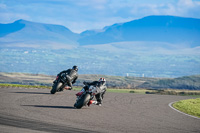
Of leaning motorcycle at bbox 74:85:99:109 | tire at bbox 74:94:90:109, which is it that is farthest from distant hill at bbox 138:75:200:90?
tire at bbox 74:94:90:109

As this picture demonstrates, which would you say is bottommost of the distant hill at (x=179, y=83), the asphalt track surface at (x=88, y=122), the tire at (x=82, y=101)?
the asphalt track surface at (x=88, y=122)

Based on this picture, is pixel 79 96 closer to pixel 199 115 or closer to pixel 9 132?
pixel 199 115

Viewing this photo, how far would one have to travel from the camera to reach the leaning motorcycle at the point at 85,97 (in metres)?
19.1

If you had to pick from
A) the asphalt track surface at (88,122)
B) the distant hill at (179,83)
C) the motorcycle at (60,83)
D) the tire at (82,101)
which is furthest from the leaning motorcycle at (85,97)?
the distant hill at (179,83)

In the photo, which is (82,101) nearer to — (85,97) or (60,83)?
(85,97)

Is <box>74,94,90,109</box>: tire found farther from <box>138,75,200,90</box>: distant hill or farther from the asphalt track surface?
<box>138,75,200,90</box>: distant hill

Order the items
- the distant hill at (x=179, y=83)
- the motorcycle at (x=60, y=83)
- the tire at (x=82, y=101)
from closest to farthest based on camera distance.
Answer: the tire at (x=82, y=101) < the motorcycle at (x=60, y=83) < the distant hill at (x=179, y=83)

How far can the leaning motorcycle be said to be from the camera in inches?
750

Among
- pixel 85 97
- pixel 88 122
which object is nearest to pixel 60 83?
pixel 85 97

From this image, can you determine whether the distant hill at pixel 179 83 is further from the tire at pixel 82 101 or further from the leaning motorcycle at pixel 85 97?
the tire at pixel 82 101

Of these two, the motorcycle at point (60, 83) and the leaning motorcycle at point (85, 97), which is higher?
the motorcycle at point (60, 83)

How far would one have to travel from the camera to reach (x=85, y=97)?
19.2m

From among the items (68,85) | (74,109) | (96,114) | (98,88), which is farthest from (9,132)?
(68,85)

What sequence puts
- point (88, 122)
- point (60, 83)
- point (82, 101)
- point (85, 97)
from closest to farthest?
point (88, 122) → point (82, 101) → point (85, 97) → point (60, 83)
